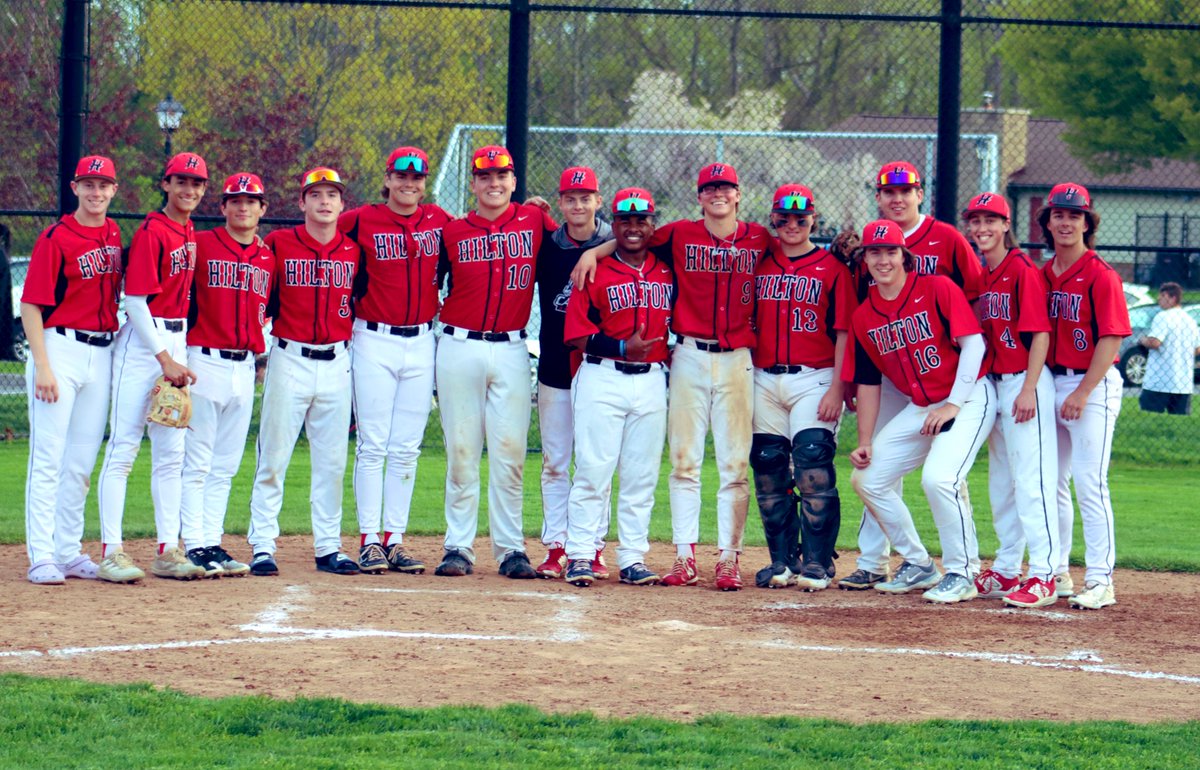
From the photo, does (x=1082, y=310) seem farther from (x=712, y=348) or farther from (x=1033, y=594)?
→ (x=712, y=348)

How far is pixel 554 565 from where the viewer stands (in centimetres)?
716

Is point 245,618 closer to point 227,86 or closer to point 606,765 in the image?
point 606,765

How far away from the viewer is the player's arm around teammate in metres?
6.47

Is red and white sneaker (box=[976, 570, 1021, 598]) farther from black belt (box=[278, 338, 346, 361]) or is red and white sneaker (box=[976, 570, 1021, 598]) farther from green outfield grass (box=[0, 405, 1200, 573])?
black belt (box=[278, 338, 346, 361])

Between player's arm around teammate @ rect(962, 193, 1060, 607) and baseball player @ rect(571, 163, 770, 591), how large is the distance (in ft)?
3.34

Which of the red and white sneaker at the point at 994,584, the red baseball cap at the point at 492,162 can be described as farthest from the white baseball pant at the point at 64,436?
the red and white sneaker at the point at 994,584

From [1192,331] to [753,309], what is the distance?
853cm

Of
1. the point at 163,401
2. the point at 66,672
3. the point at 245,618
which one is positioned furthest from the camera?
the point at 163,401

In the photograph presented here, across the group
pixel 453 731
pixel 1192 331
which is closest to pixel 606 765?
pixel 453 731

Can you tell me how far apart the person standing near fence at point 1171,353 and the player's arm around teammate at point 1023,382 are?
7670mm

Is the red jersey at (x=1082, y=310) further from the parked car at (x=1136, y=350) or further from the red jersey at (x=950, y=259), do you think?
the parked car at (x=1136, y=350)

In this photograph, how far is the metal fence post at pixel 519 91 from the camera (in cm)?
914

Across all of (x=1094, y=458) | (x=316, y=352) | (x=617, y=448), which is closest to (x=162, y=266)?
(x=316, y=352)

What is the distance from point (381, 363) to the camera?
6965 millimetres
